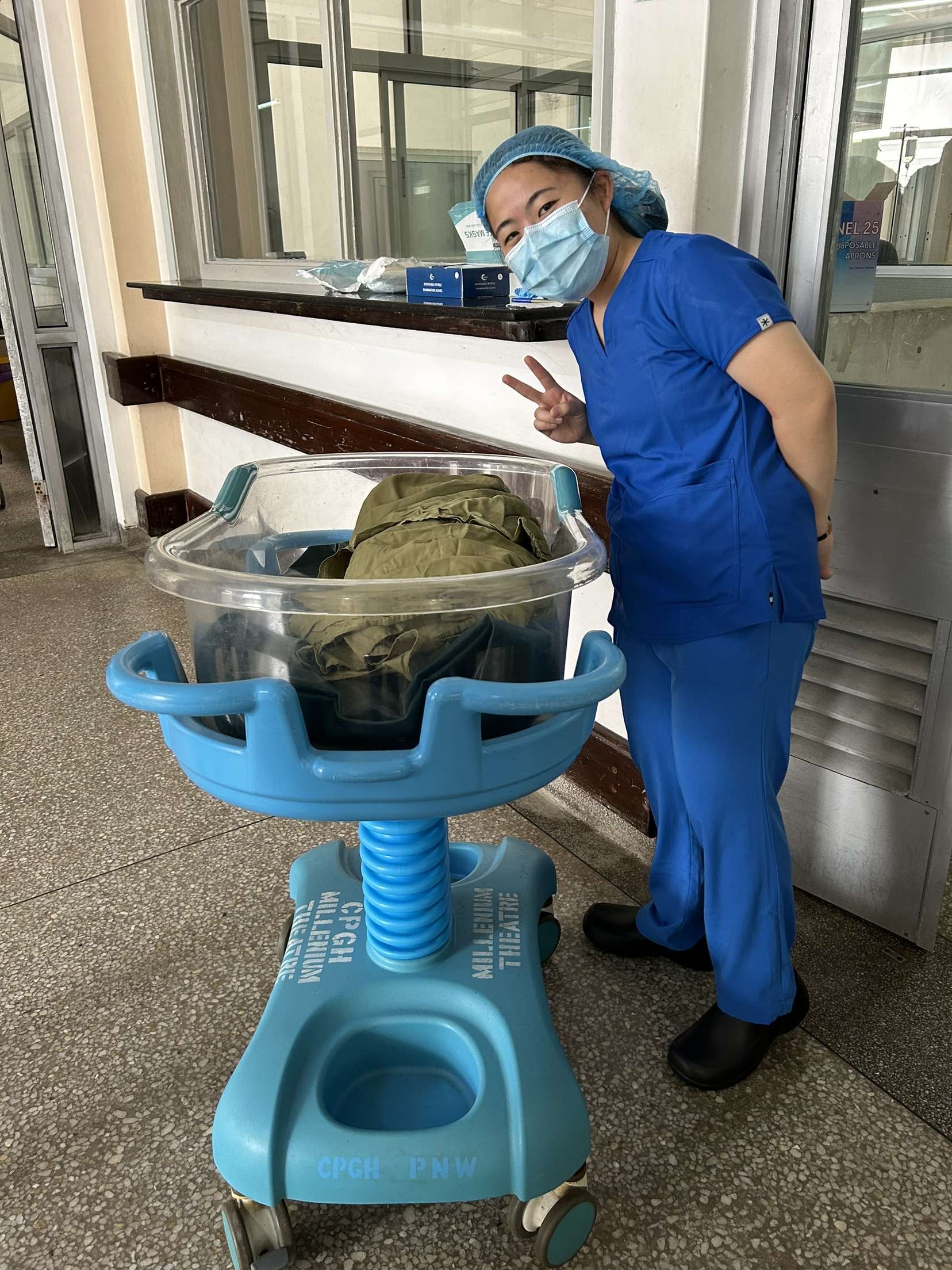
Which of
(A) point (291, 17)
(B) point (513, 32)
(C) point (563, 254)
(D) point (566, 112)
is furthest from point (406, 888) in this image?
(A) point (291, 17)

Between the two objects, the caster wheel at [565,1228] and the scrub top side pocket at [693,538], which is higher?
the scrub top side pocket at [693,538]

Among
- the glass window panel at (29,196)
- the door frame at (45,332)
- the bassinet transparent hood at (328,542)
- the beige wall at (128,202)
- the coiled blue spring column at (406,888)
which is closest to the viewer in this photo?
the bassinet transparent hood at (328,542)

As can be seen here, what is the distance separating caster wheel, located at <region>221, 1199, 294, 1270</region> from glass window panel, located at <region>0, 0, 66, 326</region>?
378cm

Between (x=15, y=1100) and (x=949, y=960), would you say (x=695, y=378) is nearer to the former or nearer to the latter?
(x=949, y=960)

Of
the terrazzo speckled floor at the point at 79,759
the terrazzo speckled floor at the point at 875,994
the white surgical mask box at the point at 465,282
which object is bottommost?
the terrazzo speckled floor at the point at 79,759

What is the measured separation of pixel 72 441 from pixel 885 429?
3649 millimetres

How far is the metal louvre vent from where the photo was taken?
1.65m

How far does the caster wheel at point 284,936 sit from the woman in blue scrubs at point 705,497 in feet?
2.19

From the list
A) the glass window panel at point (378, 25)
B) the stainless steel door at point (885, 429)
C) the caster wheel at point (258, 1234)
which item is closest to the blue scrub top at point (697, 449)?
the stainless steel door at point (885, 429)

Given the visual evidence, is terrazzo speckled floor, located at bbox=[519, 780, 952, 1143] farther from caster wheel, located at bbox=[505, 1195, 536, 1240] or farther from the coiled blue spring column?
the coiled blue spring column

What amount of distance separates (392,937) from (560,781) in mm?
1038

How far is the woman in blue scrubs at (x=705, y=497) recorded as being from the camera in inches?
46.3

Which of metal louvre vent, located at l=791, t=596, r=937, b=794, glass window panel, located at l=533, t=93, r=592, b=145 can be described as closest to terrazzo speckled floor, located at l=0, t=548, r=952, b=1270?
metal louvre vent, located at l=791, t=596, r=937, b=794

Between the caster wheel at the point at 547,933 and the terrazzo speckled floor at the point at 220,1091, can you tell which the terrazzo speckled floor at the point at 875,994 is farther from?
the caster wheel at the point at 547,933
